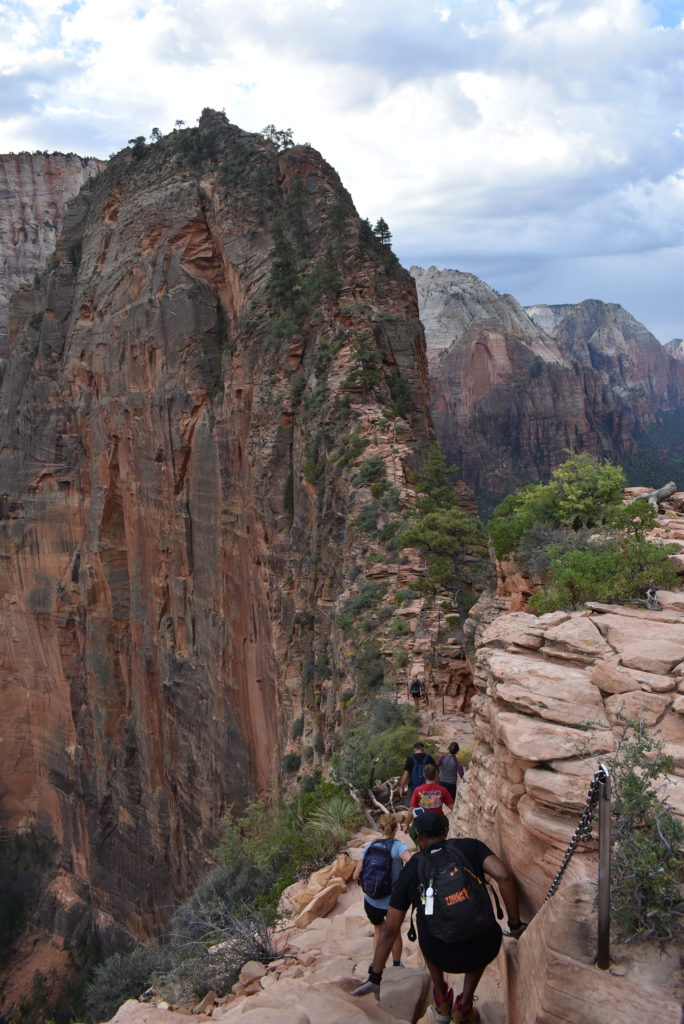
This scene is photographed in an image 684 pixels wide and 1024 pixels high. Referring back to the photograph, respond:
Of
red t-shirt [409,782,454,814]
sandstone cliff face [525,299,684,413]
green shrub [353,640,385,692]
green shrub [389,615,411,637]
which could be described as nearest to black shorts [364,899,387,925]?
red t-shirt [409,782,454,814]

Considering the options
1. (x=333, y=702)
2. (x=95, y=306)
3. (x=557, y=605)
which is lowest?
(x=333, y=702)

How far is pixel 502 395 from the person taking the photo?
401ft

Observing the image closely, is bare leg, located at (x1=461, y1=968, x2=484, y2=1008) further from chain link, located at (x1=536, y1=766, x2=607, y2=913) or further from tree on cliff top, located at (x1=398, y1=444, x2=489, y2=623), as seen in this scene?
tree on cliff top, located at (x1=398, y1=444, x2=489, y2=623)

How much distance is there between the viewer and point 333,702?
18531 millimetres

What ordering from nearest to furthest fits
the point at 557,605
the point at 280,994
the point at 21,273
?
the point at 280,994
the point at 557,605
the point at 21,273

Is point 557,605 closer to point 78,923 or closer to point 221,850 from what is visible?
point 221,850

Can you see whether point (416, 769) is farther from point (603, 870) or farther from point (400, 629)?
point (400, 629)

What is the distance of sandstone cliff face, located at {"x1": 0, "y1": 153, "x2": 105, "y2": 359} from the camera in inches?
3305

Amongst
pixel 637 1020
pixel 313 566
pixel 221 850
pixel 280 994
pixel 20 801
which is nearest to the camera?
pixel 637 1020

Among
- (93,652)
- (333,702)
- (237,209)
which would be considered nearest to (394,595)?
(333,702)

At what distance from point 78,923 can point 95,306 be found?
35.3 m

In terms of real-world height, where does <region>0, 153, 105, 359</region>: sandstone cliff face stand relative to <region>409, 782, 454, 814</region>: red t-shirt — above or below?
above

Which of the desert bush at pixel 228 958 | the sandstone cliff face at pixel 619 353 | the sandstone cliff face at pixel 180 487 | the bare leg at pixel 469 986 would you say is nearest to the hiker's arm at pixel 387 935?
the bare leg at pixel 469 986

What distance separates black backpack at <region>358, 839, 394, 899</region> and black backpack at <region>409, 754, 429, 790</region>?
304cm
